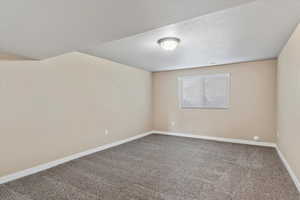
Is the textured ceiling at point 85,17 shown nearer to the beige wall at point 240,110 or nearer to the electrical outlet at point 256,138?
the beige wall at point 240,110

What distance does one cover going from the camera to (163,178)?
2357 mm

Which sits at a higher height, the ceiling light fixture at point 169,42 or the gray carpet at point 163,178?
the ceiling light fixture at point 169,42

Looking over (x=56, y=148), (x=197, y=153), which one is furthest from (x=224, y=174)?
(x=56, y=148)

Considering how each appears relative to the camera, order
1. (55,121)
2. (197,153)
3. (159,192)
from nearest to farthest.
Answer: (159,192) → (55,121) → (197,153)

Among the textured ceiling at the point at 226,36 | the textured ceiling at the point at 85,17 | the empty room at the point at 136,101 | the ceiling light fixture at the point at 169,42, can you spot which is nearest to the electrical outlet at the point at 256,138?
the empty room at the point at 136,101

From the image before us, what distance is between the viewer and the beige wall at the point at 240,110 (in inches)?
153

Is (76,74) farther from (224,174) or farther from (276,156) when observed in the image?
(276,156)

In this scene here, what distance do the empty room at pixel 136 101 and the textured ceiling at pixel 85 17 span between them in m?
0.01

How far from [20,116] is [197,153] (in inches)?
137

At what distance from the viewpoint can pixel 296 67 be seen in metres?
2.11

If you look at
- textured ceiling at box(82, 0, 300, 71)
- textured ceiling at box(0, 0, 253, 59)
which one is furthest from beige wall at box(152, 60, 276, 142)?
textured ceiling at box(0, 0, 253, 59)

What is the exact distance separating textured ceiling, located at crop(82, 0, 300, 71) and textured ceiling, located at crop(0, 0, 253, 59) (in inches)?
28.7

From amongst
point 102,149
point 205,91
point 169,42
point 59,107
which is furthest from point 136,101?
point 169,42

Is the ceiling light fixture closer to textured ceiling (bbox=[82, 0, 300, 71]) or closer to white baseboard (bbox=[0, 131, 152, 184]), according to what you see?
textured ceiling (bbox=[82, 0, 300, 71])
